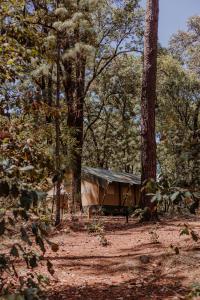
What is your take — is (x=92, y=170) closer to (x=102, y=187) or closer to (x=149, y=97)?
(x=102, y=187)

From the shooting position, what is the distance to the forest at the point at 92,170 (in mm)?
2834

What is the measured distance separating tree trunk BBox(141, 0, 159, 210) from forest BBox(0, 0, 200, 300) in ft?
0.09

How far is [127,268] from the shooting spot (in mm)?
6152

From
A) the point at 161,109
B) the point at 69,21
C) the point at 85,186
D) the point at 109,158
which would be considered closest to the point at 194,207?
the point at 69,21

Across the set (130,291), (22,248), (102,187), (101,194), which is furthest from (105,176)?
(22,248)

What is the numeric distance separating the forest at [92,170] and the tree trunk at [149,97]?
0.03 meters

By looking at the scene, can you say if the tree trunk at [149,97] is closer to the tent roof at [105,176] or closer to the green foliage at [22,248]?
the green foliage at [22,248]

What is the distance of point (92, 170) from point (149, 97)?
52.3 feet

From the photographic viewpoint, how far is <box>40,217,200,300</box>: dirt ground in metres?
5.16

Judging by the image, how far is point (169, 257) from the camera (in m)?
6.42

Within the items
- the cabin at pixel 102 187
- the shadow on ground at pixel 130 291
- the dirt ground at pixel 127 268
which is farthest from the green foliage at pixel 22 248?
the cabin at pixel 102 187

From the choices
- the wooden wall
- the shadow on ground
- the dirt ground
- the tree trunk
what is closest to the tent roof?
the wooden wall

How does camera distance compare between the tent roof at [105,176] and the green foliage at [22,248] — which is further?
the tent roof at [105,176]

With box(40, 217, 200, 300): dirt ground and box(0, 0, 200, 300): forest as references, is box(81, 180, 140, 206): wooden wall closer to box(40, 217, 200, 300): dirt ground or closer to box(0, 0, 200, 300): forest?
box(0, 0, 200, 300): forest
